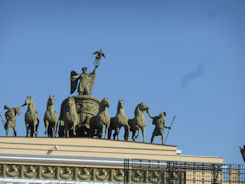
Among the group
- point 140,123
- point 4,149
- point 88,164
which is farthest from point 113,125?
point 4,149

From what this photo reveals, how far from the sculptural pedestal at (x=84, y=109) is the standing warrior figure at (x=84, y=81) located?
1.18m

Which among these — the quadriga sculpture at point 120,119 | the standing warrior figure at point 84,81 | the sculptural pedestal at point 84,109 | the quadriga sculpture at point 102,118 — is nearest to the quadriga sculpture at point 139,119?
the quadriga sculpture at point 120,119

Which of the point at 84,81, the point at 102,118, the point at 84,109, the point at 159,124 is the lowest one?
the point at 159,124

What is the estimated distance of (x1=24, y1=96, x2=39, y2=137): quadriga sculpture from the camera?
33.9 metres

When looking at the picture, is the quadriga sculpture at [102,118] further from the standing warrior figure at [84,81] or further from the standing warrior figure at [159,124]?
the standing warrior figure at [84,81]

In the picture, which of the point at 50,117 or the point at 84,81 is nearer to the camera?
the point at 50,117

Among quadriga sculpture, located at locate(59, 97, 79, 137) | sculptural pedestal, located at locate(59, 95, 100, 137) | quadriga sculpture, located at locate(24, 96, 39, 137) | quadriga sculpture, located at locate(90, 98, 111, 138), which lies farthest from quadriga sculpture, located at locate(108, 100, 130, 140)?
quadriga sculpture, located at locate(24, 96, 39, 137)

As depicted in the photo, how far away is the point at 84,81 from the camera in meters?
38.3

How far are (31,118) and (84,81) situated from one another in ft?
17.8

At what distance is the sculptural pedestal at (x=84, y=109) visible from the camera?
3594 cm

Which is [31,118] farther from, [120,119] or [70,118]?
[120,119]

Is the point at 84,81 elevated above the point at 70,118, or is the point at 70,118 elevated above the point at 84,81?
the point at 84,81

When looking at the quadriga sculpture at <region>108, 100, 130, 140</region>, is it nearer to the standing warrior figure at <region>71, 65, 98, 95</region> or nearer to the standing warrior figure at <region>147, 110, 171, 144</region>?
the standing warrior figure at <region>147, 110, 171, 144</region>

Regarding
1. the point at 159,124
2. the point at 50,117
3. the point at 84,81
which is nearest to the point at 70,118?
the point at 50,117
